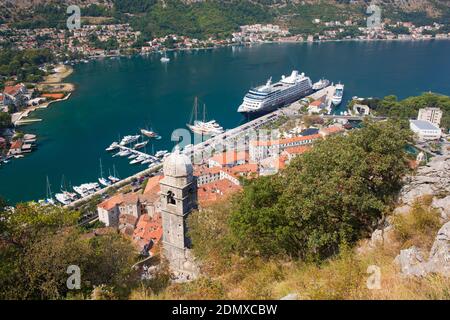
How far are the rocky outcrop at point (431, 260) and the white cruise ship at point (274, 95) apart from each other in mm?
32591

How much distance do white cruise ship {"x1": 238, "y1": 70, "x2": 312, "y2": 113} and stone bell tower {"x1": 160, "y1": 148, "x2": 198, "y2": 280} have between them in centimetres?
2695

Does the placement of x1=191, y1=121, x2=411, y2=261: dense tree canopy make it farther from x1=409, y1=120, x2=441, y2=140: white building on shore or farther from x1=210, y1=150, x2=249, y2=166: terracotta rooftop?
x1=409, y1=120, x2=441, y2=140: white building on shore

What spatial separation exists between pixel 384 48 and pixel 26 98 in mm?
61966

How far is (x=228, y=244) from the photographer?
742 cm

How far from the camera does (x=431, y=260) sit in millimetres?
4984

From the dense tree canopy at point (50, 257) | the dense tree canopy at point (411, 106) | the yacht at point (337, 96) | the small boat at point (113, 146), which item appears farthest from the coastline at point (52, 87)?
the dense tree canopy at point (50, 257)

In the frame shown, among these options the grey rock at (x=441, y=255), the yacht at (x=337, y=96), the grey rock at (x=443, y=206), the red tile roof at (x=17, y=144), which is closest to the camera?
the grey rock at (x=441, y=255)

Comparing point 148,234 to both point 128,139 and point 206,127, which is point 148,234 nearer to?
point 128,139

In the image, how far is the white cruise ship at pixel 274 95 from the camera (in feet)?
124

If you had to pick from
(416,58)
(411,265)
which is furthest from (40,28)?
(411,265)

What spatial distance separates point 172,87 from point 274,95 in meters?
13.7

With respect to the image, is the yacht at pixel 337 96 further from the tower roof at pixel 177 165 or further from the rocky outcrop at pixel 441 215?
the rocky outcrop at pixel 441 215
